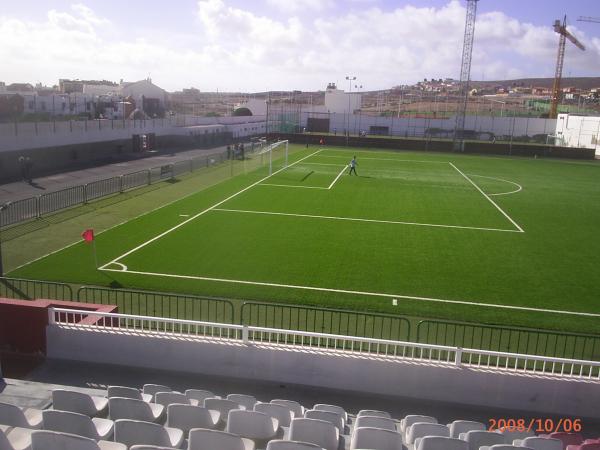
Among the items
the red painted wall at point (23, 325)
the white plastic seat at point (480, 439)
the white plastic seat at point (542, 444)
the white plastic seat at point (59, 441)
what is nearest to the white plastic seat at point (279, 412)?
the white plastic seat at point (480, 439)

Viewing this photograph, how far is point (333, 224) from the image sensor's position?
23.4 metres

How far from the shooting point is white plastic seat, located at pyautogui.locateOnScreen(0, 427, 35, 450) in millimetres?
5833

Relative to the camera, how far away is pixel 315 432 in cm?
671

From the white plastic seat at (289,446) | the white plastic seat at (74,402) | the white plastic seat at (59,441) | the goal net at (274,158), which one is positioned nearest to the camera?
the white plastic seat at (59,441)

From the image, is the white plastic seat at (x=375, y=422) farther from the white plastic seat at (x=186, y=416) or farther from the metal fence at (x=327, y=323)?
the metal fence at (x=327, y=323)

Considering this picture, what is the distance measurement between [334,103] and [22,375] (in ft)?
344

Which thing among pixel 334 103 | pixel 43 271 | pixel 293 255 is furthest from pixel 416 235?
pixel 334 103

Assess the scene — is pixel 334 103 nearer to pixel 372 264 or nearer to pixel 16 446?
pixel 372 264

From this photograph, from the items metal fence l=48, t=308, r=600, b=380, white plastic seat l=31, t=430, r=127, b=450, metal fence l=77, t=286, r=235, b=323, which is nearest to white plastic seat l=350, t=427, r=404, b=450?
metal fence l=48, t=308, r=600, b=380

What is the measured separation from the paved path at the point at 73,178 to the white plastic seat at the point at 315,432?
24.1m

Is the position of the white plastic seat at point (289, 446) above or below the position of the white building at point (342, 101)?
below

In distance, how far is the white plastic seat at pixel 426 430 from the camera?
710 cm

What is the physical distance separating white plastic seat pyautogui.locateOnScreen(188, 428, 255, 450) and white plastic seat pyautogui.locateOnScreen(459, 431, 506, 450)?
2.89m

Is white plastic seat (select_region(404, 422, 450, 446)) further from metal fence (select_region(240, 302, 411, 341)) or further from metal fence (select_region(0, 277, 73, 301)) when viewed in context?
metal fence (select_region(0, 277, 73, 301))
